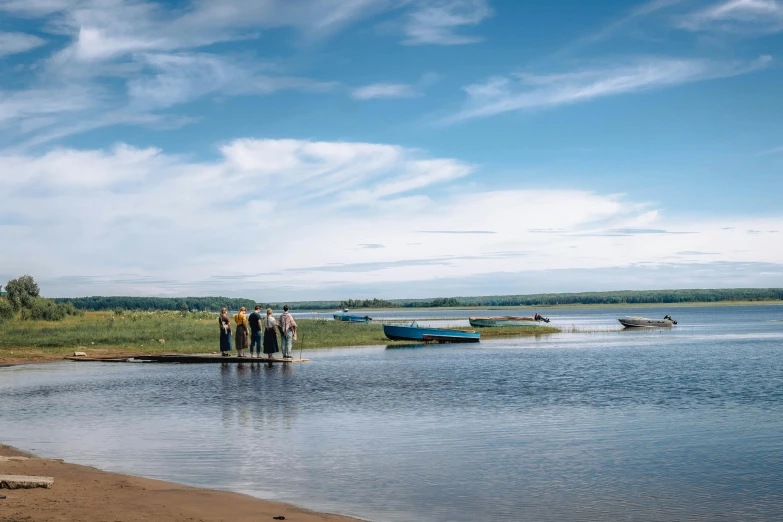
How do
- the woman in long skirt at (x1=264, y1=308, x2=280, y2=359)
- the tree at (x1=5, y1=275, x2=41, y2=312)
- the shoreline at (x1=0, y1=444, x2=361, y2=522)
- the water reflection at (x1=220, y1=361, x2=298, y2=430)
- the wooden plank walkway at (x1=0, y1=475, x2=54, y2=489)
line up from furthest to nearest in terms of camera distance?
the tree at (x1=5, y1=275, x2=41, y2=312) → the woman in long skirt at (x1=264, y1=308, x2=280, y2=359) → the water reflection at (x1=220, y1=361, x2=298, y2=430) → the wooden plank walkway at (x1=0, y1=475, x2=54, y2=489) → the shoreline at (x1=0, y1=444, x2=361, y2=522)

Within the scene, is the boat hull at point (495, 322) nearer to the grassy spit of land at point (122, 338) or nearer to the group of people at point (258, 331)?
the grassy spit of land at point (122, 338)

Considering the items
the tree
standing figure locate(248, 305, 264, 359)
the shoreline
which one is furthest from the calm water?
the tree

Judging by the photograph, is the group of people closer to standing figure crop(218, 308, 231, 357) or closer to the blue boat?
standing figure crop(218, 308, 231, 357)

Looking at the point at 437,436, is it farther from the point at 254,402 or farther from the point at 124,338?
the point at 124,338

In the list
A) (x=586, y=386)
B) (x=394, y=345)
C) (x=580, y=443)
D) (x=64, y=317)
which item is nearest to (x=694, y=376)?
(x=586, y=386)

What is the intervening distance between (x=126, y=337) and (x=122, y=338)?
0.32 m

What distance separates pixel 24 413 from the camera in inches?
753

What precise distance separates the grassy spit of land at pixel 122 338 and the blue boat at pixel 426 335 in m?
1.05

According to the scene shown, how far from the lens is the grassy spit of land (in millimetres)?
41906

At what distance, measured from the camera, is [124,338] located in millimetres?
47125

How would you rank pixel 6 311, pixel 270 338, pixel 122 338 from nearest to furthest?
1. pixel 270 338
2. pixel 122 338
3. pixel 6 311

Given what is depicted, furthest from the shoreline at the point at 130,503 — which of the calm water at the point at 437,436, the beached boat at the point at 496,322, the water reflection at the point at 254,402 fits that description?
the beached boat at the point at 496,322

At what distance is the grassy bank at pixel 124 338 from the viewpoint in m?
42.5

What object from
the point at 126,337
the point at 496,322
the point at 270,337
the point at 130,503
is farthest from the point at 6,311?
the point at 130,503
